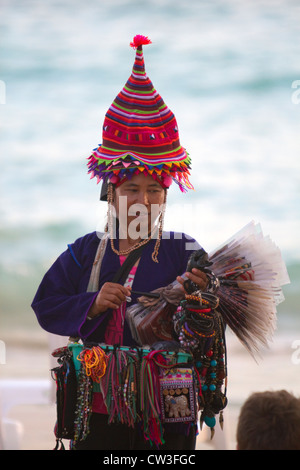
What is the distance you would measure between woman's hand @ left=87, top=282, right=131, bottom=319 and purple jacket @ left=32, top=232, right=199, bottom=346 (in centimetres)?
4

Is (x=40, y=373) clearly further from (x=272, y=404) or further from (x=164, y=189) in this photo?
(x=272, y=404)

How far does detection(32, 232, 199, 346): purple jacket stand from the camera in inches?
104

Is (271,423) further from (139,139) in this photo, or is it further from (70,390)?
(139,139)

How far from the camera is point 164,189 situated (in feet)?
9.13

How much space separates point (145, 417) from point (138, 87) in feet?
3.79

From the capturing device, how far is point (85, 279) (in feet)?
9.04

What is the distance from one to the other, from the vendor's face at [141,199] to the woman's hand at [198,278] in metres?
0.31

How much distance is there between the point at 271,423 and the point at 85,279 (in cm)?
107

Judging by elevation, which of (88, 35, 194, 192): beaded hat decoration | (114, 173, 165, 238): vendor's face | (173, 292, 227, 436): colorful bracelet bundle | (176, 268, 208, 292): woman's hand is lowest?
(173, 292, 227, 436): colorful bracelet bundle

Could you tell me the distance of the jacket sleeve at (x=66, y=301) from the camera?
2619 mm

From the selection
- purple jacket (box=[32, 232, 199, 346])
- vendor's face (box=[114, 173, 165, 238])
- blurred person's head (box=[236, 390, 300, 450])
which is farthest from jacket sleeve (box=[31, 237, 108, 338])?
blurred person's head (box=[236, 390, 300, 450])

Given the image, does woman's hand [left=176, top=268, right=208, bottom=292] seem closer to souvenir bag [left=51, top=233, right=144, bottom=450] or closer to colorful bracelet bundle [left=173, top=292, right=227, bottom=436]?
colorful bracelet bundle [left=173, top=292, right=227, bottom=436]

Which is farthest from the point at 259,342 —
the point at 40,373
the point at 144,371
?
the point at 40,373

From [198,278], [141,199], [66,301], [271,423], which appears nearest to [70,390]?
[66,301]
